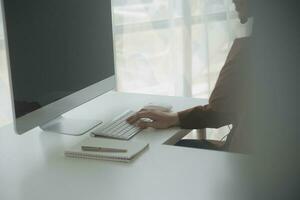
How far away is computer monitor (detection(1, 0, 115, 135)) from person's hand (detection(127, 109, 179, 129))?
15cm

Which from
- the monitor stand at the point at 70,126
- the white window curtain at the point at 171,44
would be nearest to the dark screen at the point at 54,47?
the monitor stand at the point at 70,126

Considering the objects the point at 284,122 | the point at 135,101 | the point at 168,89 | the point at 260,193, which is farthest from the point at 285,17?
the point at 168,89

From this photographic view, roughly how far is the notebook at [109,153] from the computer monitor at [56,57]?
0.14 metres

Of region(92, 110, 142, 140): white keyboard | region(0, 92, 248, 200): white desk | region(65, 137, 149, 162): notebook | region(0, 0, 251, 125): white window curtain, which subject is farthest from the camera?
region(0, 0, 251, 125): white window curtain

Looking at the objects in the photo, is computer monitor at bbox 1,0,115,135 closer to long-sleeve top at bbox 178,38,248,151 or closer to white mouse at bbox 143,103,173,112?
white mouse at bbox 143,103,173,112

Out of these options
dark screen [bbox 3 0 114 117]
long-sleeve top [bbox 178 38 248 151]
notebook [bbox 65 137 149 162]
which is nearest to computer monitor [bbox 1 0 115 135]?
dark screen [bbox 3 0 114 117]

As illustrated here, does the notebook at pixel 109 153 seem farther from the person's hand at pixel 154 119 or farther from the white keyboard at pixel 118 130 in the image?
the person's hand at pixel 154 119

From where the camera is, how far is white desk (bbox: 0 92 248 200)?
0.97m

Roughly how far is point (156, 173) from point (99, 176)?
14 centimetres

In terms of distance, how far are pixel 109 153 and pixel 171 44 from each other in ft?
4.34

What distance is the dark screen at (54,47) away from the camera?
3.86 ft

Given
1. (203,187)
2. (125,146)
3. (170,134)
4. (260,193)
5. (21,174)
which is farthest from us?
(170,134)

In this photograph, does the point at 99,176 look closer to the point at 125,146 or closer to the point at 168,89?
the point at 125,146

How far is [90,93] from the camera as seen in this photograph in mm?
1539
